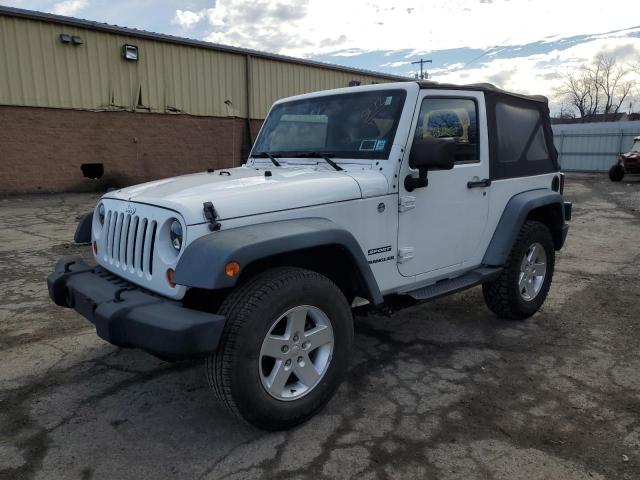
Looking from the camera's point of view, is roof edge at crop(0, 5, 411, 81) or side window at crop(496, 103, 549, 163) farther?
roof edge at crop(0, 5, 411, 81)

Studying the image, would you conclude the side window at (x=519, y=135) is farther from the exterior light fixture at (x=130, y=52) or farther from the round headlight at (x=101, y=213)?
the exterior light fixture at (x=130, y=52)

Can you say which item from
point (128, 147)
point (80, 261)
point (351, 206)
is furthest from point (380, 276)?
point (128, 147)

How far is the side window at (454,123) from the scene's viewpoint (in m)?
3.47

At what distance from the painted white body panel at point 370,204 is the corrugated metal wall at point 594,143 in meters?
21.4

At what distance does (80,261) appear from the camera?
3.40 meters

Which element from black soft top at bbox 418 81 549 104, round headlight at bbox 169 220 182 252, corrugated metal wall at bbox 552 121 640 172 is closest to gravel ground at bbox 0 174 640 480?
round headlight at bbox 169 220 182 252

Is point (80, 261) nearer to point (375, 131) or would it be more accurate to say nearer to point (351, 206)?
point (351, 206)

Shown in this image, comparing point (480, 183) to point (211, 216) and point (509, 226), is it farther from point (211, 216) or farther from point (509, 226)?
point (211, 216)

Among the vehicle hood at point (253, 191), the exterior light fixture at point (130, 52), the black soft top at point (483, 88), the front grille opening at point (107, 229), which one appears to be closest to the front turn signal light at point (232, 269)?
the vehicle hood at point (253, 191)

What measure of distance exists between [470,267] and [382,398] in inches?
54.8

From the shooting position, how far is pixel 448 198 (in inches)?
142

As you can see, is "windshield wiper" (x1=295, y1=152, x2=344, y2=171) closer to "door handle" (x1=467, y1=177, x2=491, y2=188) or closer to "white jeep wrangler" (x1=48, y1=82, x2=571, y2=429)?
"white jeep wrangler" (x1=48, y1=82, x2=571, y2=429)

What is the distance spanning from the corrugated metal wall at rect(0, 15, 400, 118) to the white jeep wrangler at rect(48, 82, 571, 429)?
10577 mm

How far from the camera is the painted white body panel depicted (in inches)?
105
